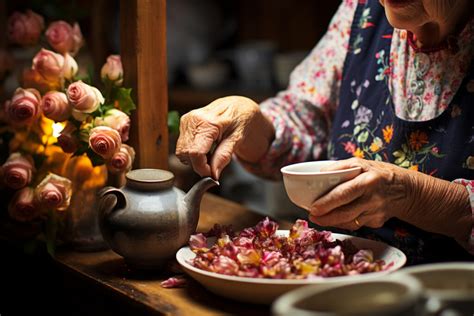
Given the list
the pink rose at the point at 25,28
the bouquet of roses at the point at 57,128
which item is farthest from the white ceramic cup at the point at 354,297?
the pink rose at the point at 25,28

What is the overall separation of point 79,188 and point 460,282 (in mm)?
988

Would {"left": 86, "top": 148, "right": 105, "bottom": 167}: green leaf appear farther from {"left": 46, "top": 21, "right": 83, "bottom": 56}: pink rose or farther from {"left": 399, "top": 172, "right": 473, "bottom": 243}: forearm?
{"left": 399, "top": 172, "right": 473, "bottom": 243}: forearm

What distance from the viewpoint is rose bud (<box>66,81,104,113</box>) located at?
1550 millimetres

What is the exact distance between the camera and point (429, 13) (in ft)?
5.10

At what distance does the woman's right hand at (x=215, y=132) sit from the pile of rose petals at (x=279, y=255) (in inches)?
6.1

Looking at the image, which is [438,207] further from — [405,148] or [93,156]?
[93,156]

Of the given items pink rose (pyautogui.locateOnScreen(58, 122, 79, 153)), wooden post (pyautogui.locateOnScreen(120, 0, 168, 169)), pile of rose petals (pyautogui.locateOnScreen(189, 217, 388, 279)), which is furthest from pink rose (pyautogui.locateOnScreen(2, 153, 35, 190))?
pile of rose petals (pyautogui.locateOnScreen(189, 217, 388, 279))

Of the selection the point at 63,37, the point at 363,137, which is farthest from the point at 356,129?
the point at 63,37

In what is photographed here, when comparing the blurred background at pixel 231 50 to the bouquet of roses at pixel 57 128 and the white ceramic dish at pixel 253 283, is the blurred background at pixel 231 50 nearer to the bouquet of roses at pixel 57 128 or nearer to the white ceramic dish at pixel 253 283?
the bouquet of roses at pixel 57 128

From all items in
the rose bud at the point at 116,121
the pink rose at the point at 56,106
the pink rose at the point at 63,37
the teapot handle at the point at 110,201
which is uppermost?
the pink rose at the point at 63,37

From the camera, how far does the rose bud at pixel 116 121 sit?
1581 millimetres

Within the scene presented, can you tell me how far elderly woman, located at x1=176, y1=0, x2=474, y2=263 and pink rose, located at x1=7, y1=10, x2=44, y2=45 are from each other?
0.49 meters

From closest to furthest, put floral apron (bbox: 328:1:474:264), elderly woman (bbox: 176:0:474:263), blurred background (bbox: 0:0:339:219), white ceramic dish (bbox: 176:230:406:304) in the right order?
white ceramic dish (bbox: 176:230:406:304)
elderly woman (bbox: 176:0:474:263)
floral apron (bbox: 328:1:474:264)
blurred background (bbox: 0:0:339:219)

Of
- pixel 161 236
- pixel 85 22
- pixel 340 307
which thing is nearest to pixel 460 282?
pixel 340 307
